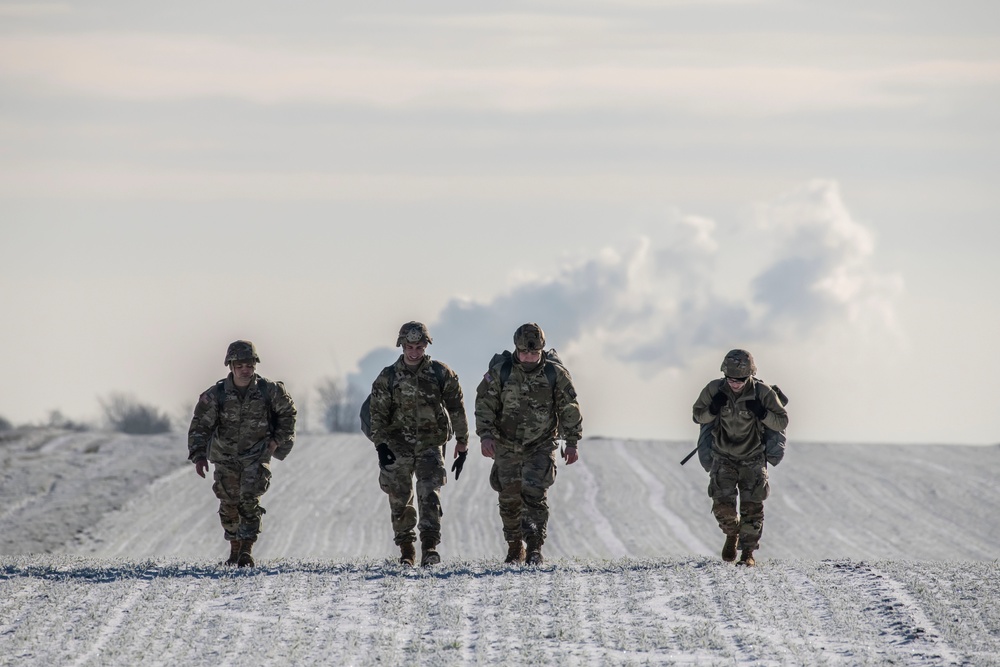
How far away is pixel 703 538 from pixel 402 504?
69.7ft

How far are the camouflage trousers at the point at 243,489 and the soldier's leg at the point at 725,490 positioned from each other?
14.0 feet

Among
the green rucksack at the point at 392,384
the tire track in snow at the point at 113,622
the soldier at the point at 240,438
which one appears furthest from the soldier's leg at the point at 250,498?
the tire track in snow at the point at 113,622

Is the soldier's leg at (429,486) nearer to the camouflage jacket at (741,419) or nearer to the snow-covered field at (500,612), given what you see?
the snow-covered field at (500,612)

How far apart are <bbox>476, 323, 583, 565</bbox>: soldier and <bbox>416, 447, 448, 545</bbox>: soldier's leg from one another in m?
0.46

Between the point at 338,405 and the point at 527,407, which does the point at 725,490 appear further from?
the point at 338,405

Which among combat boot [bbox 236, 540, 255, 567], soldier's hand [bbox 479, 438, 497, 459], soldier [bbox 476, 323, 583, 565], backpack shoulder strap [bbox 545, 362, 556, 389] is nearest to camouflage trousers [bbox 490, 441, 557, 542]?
soldier [bbox 476, 323, 583, 565]

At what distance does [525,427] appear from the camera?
47.1ft

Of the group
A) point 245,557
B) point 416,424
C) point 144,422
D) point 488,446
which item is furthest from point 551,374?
point 144,422

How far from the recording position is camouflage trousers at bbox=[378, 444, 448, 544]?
565 inches

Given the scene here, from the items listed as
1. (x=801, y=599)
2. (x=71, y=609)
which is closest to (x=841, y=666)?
(x=801, y=599)

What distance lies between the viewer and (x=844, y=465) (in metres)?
46.2

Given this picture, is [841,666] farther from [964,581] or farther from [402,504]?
[402,504]

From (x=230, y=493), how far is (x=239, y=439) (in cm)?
52

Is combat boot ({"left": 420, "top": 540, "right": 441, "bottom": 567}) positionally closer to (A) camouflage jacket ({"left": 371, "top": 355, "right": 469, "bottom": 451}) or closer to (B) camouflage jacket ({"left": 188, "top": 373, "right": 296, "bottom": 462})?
(A) camouflage jacket ({"left": 371, "top": 355, "right": 469, "bottom": 451})
